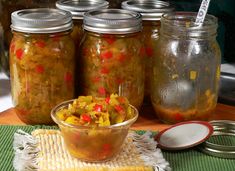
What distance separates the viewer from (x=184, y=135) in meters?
0.95

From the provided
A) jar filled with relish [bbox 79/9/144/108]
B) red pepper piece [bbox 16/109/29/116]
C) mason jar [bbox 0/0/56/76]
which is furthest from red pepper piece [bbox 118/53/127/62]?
mason jar [bbox 0/0/56/76]

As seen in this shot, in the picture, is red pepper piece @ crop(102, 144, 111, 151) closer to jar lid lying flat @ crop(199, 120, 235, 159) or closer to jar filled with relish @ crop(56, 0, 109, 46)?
jar lid lying flat @ crop(199, 120, 235, 159)

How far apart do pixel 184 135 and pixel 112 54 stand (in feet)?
0.68

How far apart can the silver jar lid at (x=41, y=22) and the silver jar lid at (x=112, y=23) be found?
0.04m

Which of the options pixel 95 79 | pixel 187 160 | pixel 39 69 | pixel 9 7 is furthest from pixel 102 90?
Answer: pixel 9 7

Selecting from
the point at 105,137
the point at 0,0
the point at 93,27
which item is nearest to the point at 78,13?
the point at 93,27

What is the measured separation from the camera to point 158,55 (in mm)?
1053

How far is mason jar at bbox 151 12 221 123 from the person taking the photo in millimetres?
1009

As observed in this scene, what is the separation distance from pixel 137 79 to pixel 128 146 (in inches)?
7.2

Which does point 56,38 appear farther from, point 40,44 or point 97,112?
point 97,112

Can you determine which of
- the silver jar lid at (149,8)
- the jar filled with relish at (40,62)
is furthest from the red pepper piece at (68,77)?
the silver jar lid at (149,8)

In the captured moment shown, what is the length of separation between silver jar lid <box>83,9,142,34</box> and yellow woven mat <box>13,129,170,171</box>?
0.20m

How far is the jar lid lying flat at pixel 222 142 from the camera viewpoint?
2.96ft

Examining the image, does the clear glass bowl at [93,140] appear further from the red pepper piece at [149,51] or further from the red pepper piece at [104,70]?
the red pepper piece at [149,51]
